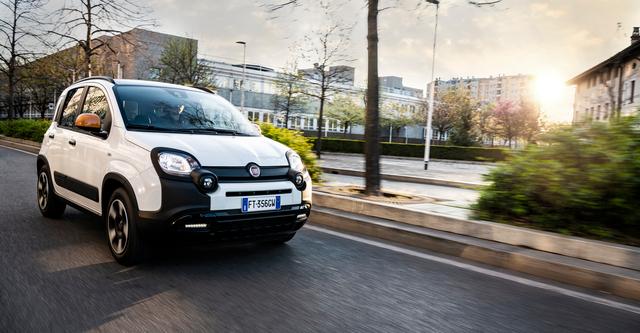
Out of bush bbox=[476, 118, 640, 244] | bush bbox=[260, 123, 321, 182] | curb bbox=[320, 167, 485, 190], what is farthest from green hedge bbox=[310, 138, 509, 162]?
bush bbox=[476, 118, 640, 244]

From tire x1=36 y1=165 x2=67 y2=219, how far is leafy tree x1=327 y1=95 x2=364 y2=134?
49201 millimetres

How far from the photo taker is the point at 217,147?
4484 millimetres

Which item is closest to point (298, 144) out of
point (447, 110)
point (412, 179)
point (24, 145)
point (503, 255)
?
point (503, 255)

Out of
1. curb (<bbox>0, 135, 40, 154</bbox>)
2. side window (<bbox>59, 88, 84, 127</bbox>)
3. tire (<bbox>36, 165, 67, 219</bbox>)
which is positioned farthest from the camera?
curb (<bbox>0, 135, 40, 154</bbox>)

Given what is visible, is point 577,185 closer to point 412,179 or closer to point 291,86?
point 412,179

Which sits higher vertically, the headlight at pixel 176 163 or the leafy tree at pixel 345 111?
the leafy tree at pixel 345 111

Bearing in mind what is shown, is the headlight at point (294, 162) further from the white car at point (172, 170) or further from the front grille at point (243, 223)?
the front grille at point (243, 223)

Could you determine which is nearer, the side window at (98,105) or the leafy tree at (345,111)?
the side window at (98,105)

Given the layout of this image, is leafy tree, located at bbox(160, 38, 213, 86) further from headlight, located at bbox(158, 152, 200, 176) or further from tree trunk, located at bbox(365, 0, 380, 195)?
headlight, located at bbox(158, 152, 200, 176)

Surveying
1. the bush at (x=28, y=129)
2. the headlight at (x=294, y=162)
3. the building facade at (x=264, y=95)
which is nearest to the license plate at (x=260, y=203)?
the headlight at (x=294, y=162)

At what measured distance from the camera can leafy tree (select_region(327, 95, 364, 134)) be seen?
55.3m

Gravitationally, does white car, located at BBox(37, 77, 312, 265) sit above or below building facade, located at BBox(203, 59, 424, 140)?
below

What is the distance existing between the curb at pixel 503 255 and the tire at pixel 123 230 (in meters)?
2.87

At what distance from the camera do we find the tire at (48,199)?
20.3ft
